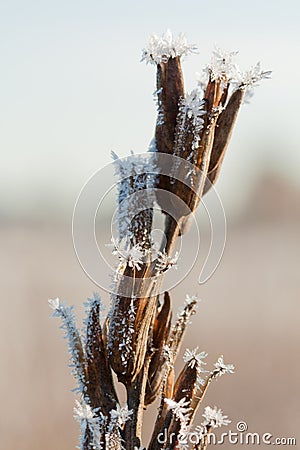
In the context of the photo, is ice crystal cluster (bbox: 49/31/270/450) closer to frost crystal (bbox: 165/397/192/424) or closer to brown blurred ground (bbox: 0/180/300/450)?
frost crystal (bbox: 165/397/192/424)

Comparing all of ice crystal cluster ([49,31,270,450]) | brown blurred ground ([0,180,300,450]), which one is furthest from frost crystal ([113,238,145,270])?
brown blurred ground ([0,180,300,450])

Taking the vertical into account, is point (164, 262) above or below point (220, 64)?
below

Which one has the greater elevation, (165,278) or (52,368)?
(52,368)

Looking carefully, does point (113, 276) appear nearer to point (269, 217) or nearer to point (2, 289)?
point (2, 289)

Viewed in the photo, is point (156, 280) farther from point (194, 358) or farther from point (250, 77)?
point (250, 77)

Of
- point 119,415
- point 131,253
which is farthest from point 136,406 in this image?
point 131,253

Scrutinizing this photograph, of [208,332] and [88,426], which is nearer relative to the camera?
[88,426]

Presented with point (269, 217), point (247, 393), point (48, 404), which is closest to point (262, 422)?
point (247, 393)
